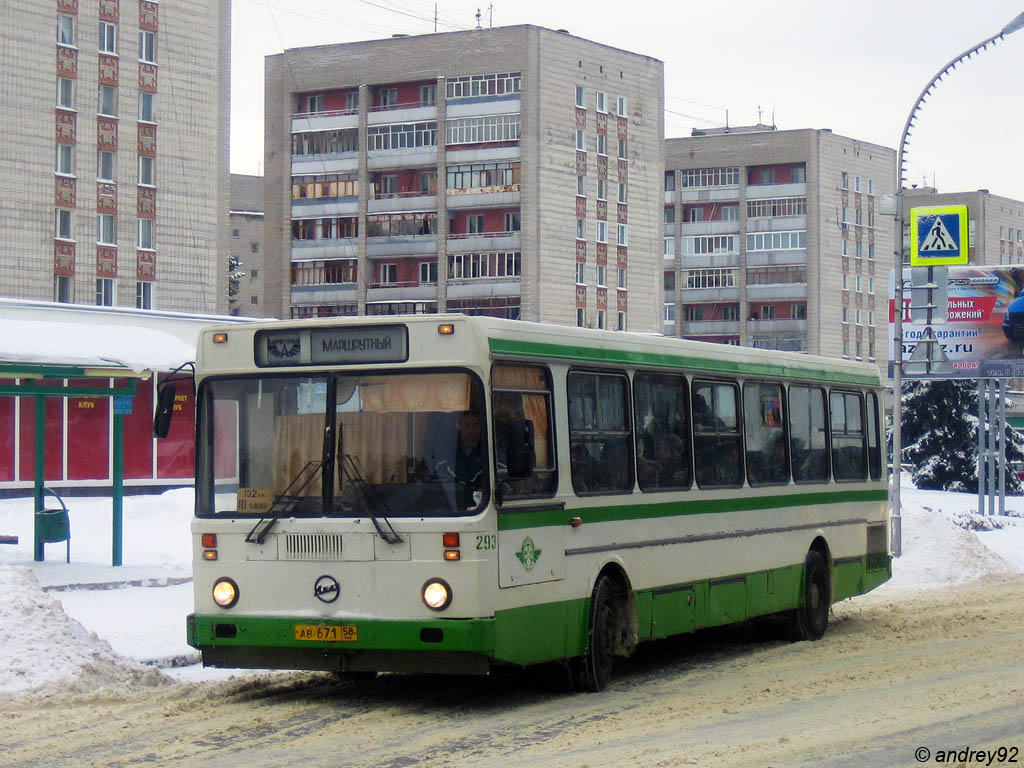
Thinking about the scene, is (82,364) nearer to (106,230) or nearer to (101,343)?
(101,343)

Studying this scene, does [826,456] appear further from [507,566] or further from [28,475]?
[28,475]

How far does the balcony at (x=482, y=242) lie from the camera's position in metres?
76.4

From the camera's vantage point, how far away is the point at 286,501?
1086 cm

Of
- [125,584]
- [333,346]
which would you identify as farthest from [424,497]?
[125,584]

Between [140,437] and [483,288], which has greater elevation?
[483,288]

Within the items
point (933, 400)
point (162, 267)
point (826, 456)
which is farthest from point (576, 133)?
point (826, 456)

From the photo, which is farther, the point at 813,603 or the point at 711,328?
the point at 711,328

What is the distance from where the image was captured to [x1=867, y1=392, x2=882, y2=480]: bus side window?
1762 cm

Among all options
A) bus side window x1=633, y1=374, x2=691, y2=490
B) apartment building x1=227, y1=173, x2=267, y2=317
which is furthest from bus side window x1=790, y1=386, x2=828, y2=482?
apartment building x1=227, y1=173, x2=267, y2=317

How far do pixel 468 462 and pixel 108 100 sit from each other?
46097 mm

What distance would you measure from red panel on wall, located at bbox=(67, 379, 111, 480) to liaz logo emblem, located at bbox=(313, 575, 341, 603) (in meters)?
30.3

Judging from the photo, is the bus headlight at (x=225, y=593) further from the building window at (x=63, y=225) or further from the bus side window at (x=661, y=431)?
the building window at (x=63, y=225)

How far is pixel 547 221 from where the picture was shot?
7562cm

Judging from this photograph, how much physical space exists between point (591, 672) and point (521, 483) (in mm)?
1612
